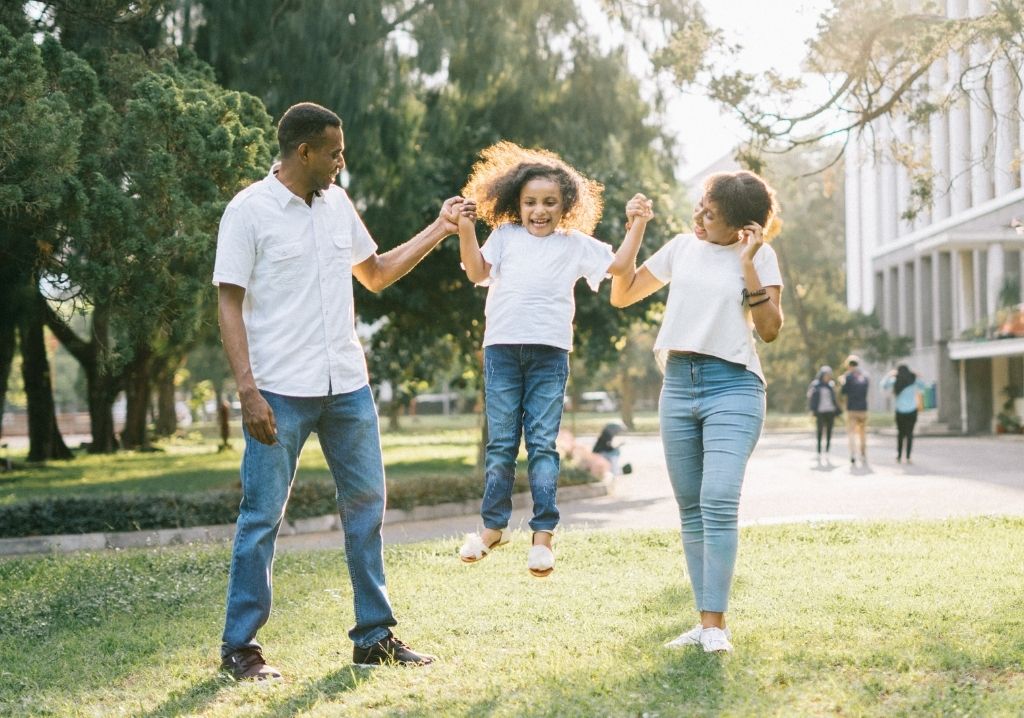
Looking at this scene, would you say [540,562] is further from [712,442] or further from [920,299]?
[920,299]

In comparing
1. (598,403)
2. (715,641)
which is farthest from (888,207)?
(715,641)

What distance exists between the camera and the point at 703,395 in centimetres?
527

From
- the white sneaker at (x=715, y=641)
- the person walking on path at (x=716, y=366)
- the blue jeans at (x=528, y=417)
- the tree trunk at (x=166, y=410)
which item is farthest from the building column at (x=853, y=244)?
the white sneaker at (x=715, y=641)

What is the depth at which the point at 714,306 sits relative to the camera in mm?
5234

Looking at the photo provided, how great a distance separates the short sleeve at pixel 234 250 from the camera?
16.2ft

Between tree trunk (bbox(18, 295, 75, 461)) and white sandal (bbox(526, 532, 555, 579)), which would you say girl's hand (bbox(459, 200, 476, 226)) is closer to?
white sandal (bbox(526, 532, 555, 579))

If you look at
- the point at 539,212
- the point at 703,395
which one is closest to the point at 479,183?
the point at 539,212

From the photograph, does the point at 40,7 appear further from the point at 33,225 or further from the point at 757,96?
the point at 757,96

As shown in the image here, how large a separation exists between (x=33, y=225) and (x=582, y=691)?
7961 mm

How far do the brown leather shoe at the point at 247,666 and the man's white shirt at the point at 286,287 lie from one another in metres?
1.12

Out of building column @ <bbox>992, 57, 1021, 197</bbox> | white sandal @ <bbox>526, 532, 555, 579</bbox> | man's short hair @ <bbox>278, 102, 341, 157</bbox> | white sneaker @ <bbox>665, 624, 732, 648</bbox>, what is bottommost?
white sneaker @ <bbox>665, 624, 732, 648</bbox>

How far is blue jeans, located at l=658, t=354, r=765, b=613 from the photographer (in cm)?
516

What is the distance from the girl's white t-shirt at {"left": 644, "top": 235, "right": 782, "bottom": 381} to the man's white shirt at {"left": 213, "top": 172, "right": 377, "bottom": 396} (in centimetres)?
140

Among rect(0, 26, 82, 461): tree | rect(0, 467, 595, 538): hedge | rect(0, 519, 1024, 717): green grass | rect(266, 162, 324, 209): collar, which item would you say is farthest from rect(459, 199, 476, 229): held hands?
rect(0, 467, 595, 538): hedge
